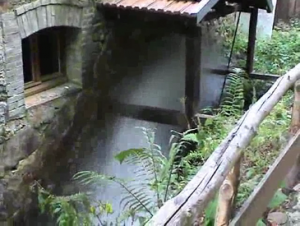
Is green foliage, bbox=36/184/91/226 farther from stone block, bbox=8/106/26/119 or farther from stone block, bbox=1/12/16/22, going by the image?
stone block, bbox=1/12/16/22

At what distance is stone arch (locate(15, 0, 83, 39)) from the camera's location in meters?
4.63

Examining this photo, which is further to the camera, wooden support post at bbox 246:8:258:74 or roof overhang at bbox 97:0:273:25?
wooden support post at bbox 246:8:258:74

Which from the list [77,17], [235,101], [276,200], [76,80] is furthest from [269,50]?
[276,200]

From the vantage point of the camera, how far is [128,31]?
6066mm

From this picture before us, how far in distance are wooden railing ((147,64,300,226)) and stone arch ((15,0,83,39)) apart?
8.36 feet

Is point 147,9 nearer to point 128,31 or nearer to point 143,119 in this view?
point 128,31

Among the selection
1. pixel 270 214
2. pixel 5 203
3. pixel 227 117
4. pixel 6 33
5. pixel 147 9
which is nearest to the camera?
pixel 270 214

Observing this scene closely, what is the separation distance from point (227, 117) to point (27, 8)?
2291mm

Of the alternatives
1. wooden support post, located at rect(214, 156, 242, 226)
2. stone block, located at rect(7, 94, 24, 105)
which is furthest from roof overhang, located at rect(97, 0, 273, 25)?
wooden support post, located at rect(214, 156, 242, 226)

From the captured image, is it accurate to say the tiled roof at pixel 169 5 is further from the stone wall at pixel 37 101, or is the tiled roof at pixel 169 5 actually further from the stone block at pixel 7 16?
the stone block at pixel 7 16

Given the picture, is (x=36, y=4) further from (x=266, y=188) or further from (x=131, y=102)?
(x=266, y=188)

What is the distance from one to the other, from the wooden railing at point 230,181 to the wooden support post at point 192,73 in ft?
8.42

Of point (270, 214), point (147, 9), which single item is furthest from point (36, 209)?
point (270, 214)

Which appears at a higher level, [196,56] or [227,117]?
[196,56]
